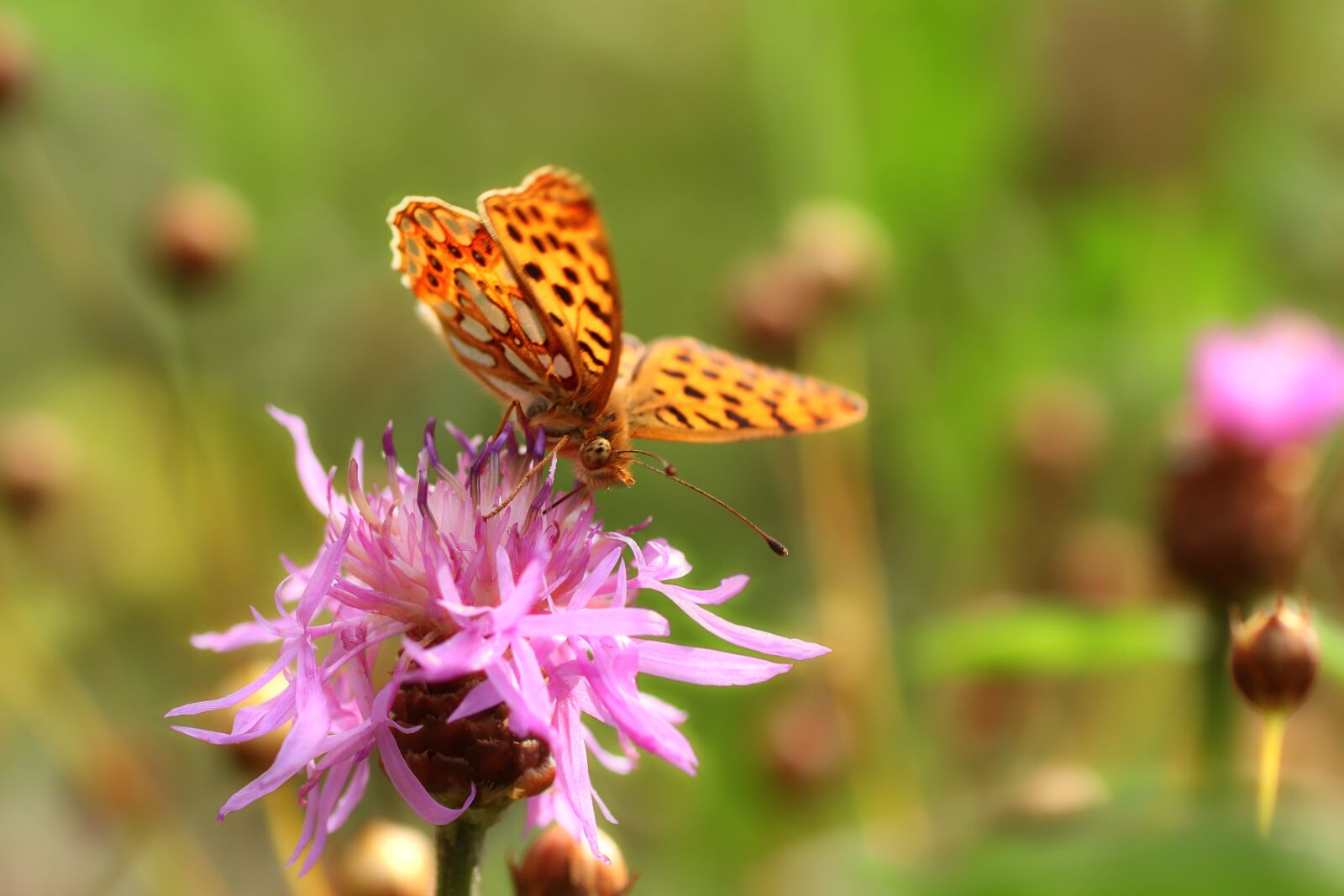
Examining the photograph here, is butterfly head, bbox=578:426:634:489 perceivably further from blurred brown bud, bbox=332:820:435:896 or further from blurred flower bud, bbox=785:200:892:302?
blurred flower bud, bbox=785:200:892:302

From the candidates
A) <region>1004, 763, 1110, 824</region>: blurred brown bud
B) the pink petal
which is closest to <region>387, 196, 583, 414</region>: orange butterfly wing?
the pink petal

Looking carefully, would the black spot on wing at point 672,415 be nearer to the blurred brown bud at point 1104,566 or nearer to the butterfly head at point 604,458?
the butterfly head at point 604,458

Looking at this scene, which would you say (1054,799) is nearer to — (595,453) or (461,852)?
(595,453)

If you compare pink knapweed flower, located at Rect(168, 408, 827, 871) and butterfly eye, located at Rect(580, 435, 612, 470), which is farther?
butterfly eye, located at Rect(580, 435, 612, 470)

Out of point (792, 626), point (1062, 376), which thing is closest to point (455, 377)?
point (792, 626)

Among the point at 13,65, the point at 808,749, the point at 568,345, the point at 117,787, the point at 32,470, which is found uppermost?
the point at 13,65

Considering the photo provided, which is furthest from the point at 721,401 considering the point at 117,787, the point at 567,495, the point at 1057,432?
the point at 1057,432

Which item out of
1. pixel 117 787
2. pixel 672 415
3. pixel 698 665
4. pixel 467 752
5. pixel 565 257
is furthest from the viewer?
pixel 117 787
